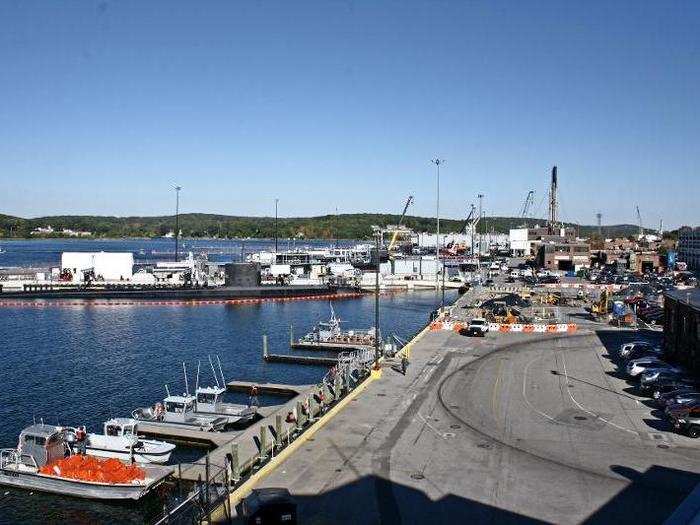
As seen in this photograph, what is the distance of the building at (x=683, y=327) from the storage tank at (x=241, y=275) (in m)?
67.2

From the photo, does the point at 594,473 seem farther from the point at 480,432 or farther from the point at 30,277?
the point at 30,277

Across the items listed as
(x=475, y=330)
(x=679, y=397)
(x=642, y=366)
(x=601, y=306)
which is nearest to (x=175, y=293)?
(x=601, y=306)

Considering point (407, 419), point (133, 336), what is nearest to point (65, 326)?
point (133, 336)

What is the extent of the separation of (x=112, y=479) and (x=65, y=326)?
5173 centimetres

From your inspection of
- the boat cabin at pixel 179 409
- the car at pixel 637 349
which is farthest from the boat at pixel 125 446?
the car at pixel 637 349

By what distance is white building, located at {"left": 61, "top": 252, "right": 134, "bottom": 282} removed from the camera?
11294 cm

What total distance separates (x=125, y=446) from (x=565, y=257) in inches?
4431

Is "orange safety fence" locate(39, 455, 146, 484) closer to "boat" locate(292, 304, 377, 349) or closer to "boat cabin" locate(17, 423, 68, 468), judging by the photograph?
"boat cabin" locate(17, 423, 68, 468)

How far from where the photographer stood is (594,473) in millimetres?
20078

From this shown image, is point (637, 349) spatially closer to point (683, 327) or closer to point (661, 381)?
point (683, 327)

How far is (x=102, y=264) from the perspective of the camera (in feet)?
374

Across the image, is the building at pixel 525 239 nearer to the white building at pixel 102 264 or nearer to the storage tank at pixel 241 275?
the storage tank at pixel 241 275

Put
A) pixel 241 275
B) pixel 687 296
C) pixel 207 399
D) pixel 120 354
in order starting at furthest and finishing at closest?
1. pixel 241 275
2. pixel 120 354
3. pixel 687 296
4. pixel 207 399

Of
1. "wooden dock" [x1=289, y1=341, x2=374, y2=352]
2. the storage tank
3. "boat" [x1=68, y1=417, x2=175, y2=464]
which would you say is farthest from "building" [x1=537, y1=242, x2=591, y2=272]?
"boat" [x1=68, y1=417, x2=175, y2=464]
